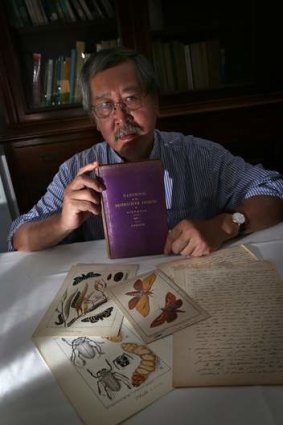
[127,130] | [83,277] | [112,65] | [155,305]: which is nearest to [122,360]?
[155,305]

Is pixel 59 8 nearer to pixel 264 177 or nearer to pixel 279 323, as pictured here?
pixel 264 177

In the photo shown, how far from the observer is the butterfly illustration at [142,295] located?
2.03 ft

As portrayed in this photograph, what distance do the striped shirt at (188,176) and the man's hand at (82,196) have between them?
0.21m

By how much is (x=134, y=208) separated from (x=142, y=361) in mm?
346

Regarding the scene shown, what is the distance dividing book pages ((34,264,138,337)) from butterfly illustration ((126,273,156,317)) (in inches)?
1.3

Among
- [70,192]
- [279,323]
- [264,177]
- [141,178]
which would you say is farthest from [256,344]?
[264,177]

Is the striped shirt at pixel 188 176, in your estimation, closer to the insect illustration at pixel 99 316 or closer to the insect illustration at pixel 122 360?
the insect illustration at pixel 99 316

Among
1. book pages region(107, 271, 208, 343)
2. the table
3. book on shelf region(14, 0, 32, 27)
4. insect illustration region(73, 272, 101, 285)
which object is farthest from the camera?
book on shelf region(14, 0, 32, 27)

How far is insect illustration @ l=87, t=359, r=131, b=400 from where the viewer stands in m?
0.46

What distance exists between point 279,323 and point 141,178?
38 centimetres

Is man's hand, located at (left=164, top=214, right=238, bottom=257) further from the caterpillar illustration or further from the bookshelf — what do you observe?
the bookshelf

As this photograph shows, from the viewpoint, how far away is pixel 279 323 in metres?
0.54

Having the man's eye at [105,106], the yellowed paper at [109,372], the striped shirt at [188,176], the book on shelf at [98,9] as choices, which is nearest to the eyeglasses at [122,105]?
the man's eye at [105,106]

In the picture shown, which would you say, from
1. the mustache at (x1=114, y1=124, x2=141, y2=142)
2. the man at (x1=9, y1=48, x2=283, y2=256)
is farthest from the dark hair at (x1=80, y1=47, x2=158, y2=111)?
the mustache at (x1=114, y1=124, x2=141, y2=142)
